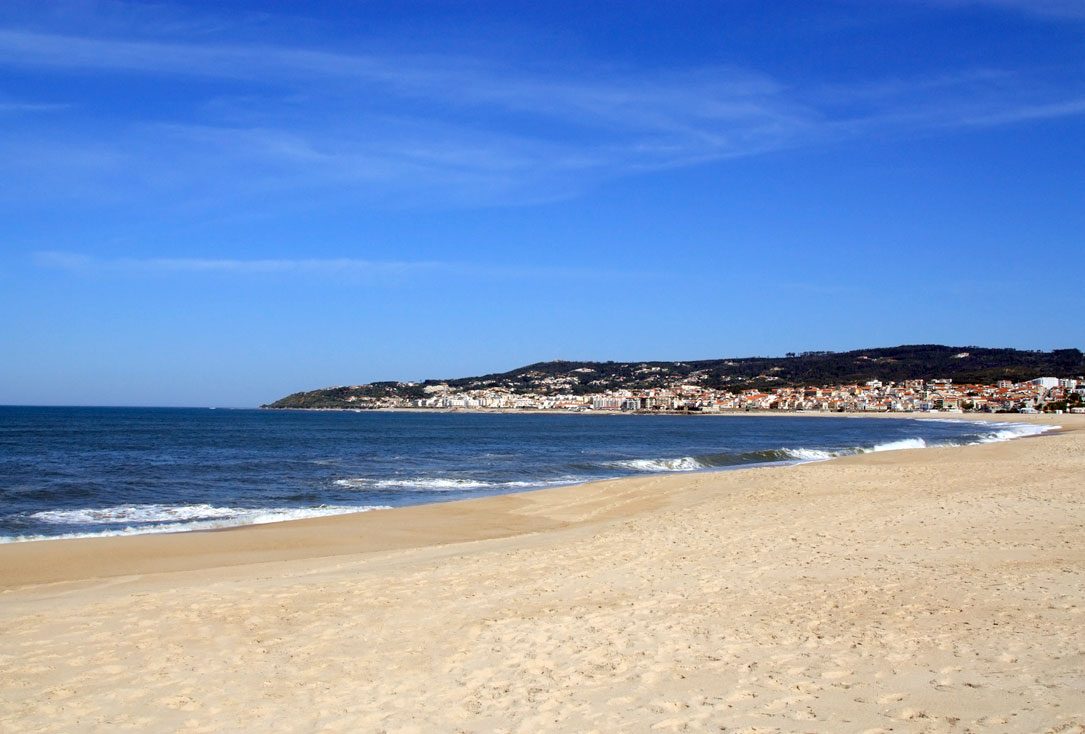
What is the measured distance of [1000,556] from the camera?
1075cm

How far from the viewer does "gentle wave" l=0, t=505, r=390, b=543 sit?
733 inches

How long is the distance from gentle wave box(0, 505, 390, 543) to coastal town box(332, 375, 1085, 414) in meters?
124

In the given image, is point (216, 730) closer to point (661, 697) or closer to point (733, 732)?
point (661, 697)

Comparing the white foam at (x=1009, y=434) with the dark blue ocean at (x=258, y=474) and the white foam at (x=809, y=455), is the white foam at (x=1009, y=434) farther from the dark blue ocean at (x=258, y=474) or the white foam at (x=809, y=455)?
the white foam at (x=809, y=455)

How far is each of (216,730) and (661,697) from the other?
3.21 m

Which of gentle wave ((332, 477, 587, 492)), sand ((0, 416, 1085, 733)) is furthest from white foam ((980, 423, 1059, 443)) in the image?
sand ((0, 416, 1085, 733))

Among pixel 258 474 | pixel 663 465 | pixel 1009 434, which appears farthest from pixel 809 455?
pixel 1009 434

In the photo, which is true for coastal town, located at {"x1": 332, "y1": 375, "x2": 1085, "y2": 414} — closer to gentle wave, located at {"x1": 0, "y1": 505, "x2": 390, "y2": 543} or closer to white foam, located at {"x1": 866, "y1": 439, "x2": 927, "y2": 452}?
white foam, located at {"x1": 866, "y1": 439, "x2": 927, "y2": 452}

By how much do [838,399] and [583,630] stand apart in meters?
158

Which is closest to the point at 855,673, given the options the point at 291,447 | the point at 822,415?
the point at 291,447

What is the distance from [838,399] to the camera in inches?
6152

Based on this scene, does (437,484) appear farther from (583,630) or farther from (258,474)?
(583,630)

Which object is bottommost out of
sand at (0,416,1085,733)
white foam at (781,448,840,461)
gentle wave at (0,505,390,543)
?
white foam at (781,448,840,461)

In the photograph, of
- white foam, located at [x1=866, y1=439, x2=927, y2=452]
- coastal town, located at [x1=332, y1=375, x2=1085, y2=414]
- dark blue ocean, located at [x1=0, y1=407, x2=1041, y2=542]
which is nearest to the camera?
dark blue ocean, located at [x1=0, y1=407, x2=1041, y2=542]
